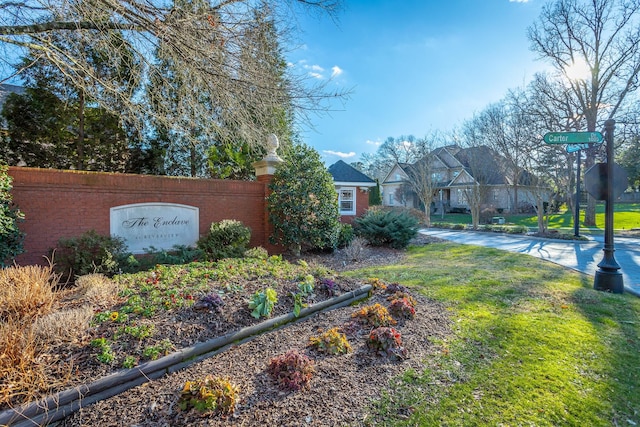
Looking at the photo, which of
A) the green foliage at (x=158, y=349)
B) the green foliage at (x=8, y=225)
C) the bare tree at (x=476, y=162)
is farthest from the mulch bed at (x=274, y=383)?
the bare tree at (x=476, y=162)

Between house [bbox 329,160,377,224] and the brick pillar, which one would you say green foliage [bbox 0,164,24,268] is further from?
house [bbox 329,160,377,224]

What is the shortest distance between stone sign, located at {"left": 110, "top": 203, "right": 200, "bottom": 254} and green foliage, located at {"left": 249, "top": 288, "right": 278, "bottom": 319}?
195 inches

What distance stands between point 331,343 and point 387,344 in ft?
1.75

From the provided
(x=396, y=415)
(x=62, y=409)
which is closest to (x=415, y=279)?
(x=396, y=415)

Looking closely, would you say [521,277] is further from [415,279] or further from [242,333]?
[242,333]

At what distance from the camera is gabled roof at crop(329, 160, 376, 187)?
14461 mm

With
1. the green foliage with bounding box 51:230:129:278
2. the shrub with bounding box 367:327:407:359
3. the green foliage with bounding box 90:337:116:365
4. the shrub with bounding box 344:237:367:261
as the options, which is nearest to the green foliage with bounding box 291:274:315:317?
the shrub with bounding box 367:327:407:359

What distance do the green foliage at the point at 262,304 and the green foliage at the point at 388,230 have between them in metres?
8.02

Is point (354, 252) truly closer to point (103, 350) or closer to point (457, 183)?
point (103, 350)

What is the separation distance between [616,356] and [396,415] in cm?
257

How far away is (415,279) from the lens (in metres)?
6.13

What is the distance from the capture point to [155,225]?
7.51m

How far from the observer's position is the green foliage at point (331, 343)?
9.79 feet

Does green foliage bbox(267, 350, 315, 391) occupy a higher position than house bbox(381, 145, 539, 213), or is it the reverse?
house bbox(381, 145, 539, 213)
